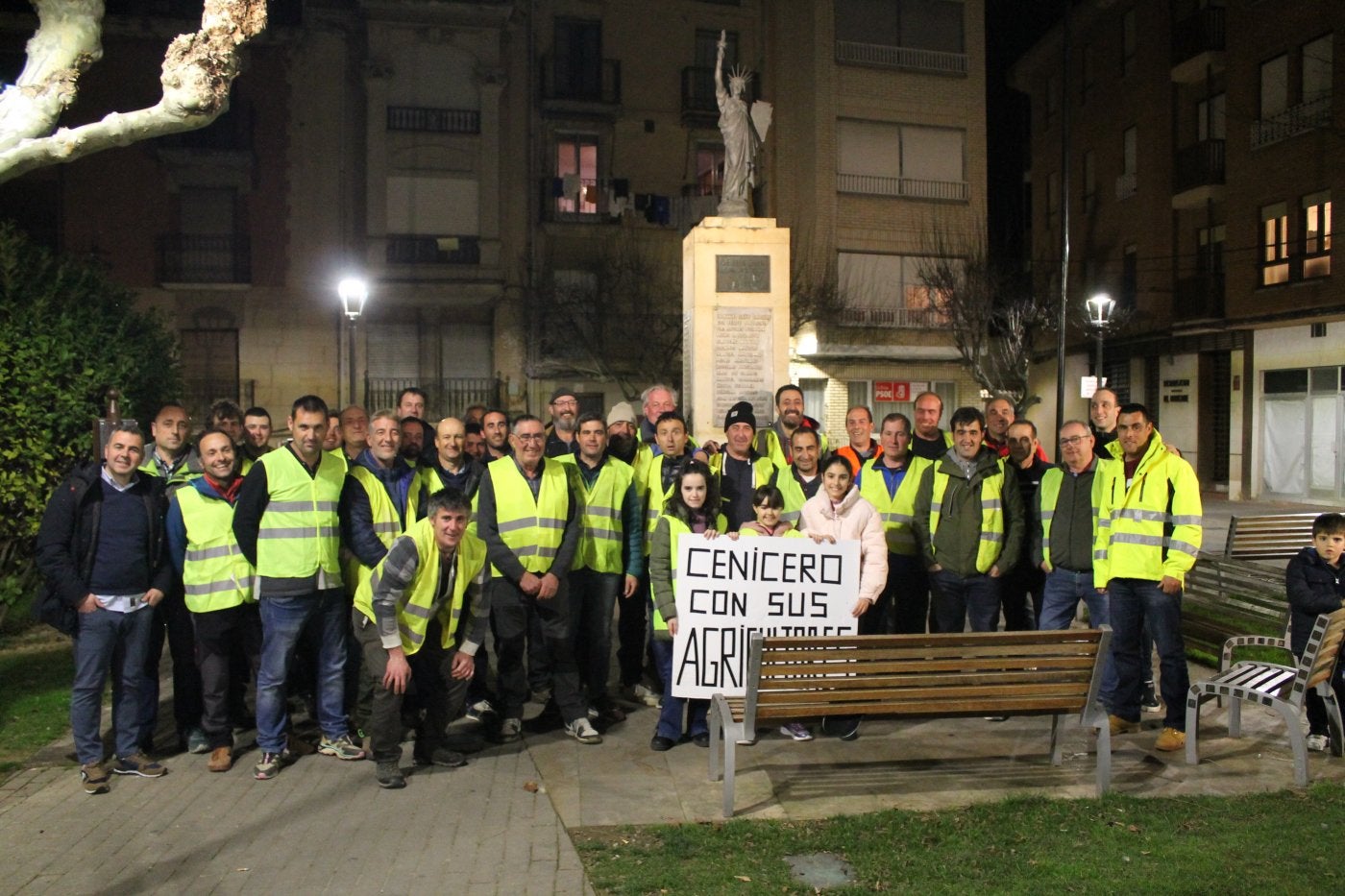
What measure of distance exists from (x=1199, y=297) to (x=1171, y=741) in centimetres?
2553

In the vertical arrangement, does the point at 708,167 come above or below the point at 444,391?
above

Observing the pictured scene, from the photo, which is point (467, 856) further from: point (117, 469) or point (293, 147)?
point (293, 147)

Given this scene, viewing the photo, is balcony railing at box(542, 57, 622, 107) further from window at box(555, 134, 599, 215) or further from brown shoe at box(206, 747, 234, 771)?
brown shoe at box(206, 747, 234, 771)

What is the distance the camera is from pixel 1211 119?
28797 mm

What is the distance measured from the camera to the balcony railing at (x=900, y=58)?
31.7 m

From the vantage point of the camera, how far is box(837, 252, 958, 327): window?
102 feet

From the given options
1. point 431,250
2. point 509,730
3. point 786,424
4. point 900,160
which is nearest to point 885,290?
point 900,160

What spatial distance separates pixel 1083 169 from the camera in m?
35.0

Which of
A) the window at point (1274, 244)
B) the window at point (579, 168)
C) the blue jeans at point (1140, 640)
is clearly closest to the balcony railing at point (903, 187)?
the window at point (579, 168)

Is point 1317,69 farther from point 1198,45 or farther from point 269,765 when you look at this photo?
point 269,765

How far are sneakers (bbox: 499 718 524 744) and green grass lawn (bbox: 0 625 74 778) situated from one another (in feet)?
9.08

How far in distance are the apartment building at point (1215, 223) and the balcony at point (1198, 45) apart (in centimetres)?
5

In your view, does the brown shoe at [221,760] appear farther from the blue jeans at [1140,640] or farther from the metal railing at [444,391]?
the metal railing at [444,391]

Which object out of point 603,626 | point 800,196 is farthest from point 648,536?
point 800,196
